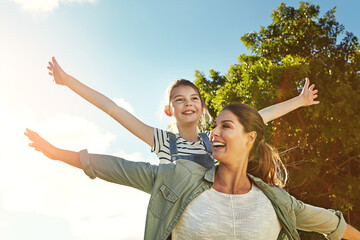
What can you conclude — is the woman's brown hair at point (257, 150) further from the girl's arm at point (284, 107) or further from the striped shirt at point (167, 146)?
the girl's arm at point (284, 107)

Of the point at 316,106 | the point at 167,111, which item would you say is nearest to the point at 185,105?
the point at 167,111

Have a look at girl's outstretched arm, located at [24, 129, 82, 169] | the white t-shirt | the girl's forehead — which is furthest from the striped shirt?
girl's outstretched arm, located at [24, 129, 82, 169]

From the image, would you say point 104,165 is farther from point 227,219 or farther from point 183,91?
point 183,91

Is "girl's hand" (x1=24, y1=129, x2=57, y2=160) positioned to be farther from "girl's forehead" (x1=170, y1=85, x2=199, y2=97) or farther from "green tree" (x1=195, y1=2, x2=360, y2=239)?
"green tree" (x1=195, y1=2, x2=360, y2=239)

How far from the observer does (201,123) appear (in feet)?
15.0

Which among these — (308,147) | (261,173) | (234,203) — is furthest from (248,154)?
(308,147)

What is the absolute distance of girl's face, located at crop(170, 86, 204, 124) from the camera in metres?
3.88

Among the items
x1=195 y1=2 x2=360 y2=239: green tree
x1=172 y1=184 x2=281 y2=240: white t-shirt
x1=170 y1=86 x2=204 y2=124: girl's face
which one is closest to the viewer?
x1=172 y1=184 x2=281 y2=240: white t-shirt

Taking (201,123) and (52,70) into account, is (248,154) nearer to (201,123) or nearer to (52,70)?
(201,123)

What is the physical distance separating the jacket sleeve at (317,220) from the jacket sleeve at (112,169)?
3.93 ft

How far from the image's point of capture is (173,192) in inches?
103

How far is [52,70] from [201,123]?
1773mm

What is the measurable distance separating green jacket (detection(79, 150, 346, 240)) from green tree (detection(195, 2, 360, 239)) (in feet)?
21.5

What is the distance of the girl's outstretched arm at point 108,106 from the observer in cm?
368
